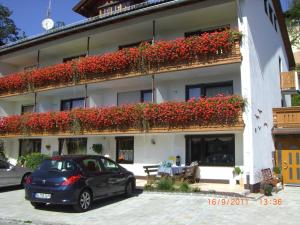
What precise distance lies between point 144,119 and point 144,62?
287 centimetres

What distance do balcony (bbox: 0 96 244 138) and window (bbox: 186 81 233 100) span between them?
2431 mm

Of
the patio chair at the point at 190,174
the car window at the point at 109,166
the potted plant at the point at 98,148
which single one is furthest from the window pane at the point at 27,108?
the car window at the point at 109,166

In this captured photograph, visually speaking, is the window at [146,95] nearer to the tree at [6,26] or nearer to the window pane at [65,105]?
the window pane at [65,105]

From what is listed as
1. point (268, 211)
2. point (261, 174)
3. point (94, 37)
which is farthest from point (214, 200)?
point (94, 37)

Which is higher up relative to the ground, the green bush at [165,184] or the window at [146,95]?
the window at [146,95]

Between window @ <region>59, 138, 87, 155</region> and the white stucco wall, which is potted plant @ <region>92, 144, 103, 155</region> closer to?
window @ <region>59, 138, 87, 155</region>

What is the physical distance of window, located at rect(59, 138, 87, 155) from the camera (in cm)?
2262

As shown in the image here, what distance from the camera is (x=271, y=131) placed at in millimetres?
19125

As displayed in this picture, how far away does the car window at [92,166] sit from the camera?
1211 centimetres

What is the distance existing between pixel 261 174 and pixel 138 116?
607 centimetres

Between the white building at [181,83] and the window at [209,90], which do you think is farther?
the window at [209,90]

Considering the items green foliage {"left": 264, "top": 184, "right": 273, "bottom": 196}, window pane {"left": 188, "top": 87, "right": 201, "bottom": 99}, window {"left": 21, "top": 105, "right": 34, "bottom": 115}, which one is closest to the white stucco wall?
green foliage {"left": 264, "top": 184, "right": 273, "bottom": 196}

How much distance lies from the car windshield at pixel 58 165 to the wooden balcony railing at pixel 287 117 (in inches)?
473

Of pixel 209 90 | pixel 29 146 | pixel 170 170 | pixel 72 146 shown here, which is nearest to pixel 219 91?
pixel 209 90
